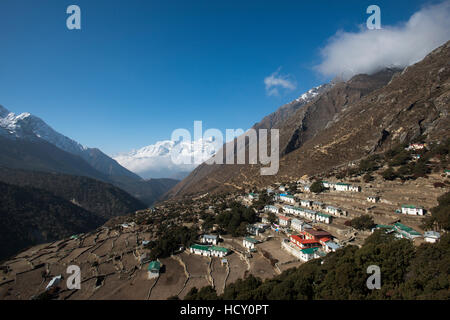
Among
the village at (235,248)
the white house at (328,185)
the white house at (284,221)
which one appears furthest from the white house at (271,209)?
the white house at (328,185)

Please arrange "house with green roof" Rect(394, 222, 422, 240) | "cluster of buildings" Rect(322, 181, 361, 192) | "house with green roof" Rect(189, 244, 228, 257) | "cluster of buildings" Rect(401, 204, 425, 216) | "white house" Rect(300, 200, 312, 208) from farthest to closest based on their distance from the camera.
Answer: "white house" Rect(300, 200, 312, 208) → "cluster of buildings" Rect(322, 181, 361, 192) → "house with green roof" Rect(189, 244, 228, 257) → "cluster of buildings" Rect(401, 204, 425, 216) → "house with green roof" Rect(394, 222, 422, 240)

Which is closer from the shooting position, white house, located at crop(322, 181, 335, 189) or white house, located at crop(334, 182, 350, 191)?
white house, located at crop(334, 182, 350, 191)

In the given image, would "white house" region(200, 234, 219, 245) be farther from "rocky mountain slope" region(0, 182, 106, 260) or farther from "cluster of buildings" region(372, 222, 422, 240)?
"rocky mountain slope" region(0, 182, 106, 260)

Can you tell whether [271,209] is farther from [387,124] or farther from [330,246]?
[387,124]

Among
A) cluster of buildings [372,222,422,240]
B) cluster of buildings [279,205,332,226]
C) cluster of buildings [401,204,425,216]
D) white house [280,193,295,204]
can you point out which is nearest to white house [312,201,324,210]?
cluster of buildings [279,205,332,226]

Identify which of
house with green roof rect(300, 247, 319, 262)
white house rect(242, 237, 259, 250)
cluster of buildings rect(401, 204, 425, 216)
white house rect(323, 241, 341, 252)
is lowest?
white house rect(242, 237, 259, 250)

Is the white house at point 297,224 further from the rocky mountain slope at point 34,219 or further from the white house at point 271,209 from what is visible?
the rocky mountain slope at point 34,219

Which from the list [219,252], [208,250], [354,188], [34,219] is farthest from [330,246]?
[34,219]
